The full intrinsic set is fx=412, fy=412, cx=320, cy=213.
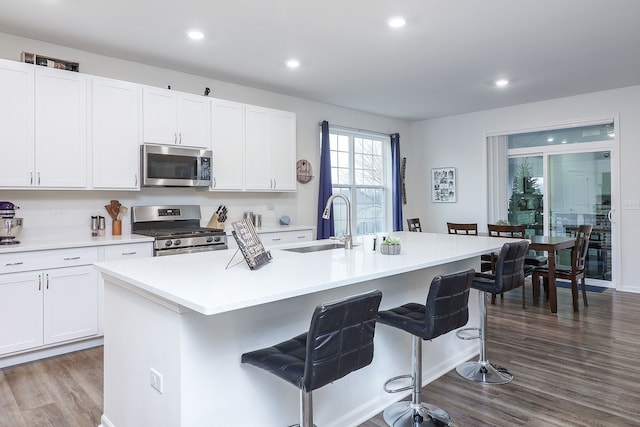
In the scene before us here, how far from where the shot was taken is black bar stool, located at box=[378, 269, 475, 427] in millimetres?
2090

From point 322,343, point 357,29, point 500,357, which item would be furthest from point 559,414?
point 357,29

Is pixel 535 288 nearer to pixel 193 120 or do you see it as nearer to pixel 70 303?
pixel 193 120

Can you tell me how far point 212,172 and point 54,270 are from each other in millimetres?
1784

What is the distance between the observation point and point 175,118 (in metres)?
4.23

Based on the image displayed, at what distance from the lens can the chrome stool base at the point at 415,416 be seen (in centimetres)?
231

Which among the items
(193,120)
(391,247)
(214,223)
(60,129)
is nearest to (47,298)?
(60,129)

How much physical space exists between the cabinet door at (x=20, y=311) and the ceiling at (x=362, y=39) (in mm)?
2068

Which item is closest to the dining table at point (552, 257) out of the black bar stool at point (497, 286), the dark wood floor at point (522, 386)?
the dark wood floor at point (522, 386)

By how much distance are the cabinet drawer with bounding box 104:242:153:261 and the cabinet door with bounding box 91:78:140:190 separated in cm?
61

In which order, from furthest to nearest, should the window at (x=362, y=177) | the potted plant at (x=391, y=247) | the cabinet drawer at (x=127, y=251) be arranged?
the window at (x=362, y=177) < the cabinet drawer at (x=127, y=251) < the potted plant at (x=391, y=247)

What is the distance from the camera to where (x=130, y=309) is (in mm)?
2012

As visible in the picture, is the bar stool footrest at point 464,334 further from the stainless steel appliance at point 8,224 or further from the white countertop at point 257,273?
the stainless steel appliance at point 8,224

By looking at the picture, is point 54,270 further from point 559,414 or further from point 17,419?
point 559,414

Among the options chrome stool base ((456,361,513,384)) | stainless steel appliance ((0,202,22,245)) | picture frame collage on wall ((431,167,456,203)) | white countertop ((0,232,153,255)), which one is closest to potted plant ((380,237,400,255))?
chrome stool base ((456,361,513,384))
